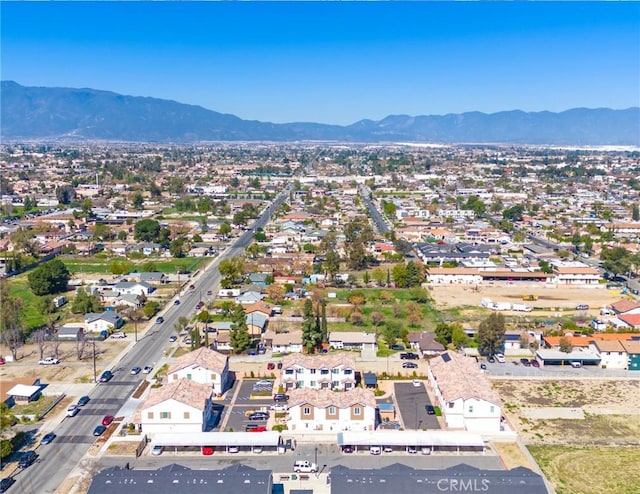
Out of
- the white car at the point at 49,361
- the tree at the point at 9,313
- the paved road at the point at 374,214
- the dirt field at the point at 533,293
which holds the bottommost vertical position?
the paved road at the point at 374,214

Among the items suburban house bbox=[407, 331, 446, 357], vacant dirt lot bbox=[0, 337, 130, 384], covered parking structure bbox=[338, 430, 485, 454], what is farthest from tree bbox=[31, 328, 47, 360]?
suburban house bbox=[407, 331, 446, 357]

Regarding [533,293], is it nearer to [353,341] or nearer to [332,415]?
[353,341]

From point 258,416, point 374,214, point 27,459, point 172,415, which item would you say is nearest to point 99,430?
point 27,459

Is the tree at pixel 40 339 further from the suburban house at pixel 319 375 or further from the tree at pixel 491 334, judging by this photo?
the tree at pixel 491 334

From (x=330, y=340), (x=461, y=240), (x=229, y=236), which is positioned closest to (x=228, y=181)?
(x=229, y=236)

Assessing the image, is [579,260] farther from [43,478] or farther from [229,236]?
[43,478]

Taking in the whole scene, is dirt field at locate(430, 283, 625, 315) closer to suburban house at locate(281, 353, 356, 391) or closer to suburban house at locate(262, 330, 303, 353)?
suburban house at locate(262, 330, 303, 353)

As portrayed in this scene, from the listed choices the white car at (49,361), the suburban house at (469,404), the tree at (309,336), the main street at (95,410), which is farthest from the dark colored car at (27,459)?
the suburban house at (469,404)
